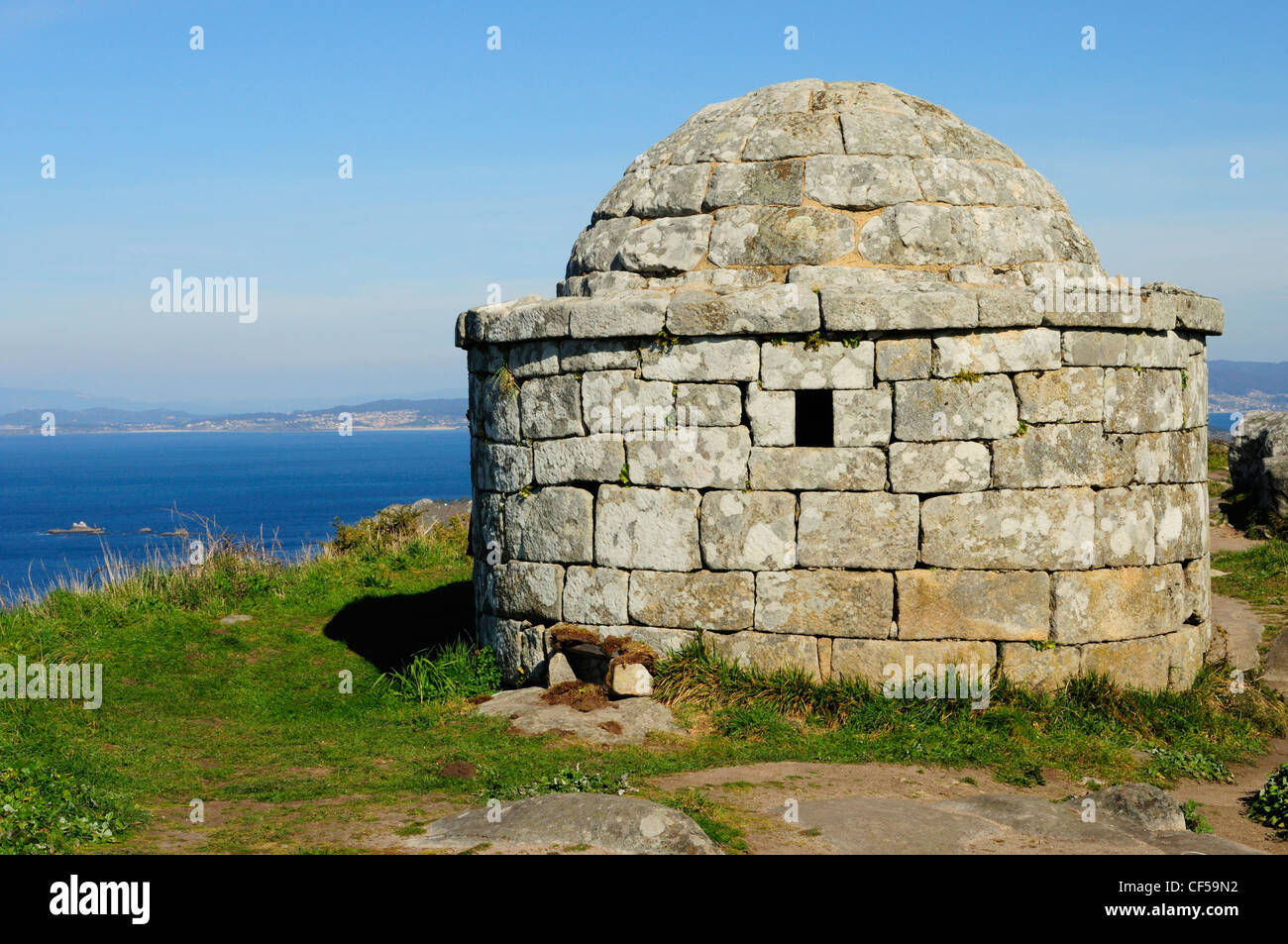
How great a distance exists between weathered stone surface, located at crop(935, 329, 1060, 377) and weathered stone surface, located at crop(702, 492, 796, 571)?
151cm

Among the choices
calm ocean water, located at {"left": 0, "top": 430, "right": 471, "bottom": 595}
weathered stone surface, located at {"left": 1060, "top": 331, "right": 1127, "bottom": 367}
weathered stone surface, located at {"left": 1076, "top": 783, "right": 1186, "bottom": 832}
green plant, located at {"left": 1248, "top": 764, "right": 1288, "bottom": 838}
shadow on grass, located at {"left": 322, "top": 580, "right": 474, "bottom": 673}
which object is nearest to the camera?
weathered stone surface, located at {"left": 1076, "top": 783, "right": 1186, "bottom": 832}

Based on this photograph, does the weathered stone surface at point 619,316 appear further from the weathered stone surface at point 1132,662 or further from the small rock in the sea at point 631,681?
the weathered stone surface at point 1132,662

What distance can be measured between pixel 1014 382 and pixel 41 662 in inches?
339

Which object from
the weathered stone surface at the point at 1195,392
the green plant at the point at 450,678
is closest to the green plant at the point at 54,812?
the green plant at the point at 450,678

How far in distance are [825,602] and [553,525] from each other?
2238 millimetres

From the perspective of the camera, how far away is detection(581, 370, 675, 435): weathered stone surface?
323 inches

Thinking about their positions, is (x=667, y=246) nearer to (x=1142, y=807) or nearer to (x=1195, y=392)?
(x=1195, y=392)

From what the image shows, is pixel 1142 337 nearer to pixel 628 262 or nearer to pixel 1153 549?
pixel 1153 549

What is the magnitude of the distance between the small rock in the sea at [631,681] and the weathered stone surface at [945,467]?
2401mm

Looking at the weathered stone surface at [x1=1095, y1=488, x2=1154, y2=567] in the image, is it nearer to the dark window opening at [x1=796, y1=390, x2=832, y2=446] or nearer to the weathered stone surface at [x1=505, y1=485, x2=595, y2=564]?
the dark window opening at [x1=796, y1=390, x2=832, y2=446]

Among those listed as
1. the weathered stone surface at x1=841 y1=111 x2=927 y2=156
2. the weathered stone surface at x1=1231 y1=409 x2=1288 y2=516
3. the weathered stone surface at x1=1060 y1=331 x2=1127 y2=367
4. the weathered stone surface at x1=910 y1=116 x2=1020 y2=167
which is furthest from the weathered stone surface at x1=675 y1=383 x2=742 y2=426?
the weathered stone surface at x1=1231 y1=409 x2=1288 y2=516

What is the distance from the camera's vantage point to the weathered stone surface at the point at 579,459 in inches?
328
